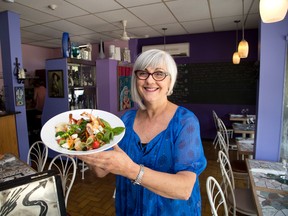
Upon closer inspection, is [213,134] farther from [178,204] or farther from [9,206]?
[9,206]

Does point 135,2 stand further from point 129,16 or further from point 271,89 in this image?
point 271,89

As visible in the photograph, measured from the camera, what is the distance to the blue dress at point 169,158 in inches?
32.9

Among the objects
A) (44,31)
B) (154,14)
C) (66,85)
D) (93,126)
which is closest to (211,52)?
(154,14)

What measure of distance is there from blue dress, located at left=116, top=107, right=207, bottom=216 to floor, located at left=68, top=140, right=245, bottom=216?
1.46 m

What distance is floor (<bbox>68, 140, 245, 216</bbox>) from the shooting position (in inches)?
89.4

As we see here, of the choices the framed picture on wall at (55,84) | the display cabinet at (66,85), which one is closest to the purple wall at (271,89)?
the display cabinet at (66,85)

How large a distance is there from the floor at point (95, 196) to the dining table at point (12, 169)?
850 mm

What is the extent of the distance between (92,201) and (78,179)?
2.33 ft

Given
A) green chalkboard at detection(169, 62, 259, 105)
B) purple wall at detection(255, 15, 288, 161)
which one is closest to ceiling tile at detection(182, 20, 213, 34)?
green chalkboard at detection(169, 62, 259, 105)

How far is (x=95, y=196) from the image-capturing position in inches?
102

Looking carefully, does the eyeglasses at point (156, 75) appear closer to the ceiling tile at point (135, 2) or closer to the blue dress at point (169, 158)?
the blue dress at point (169, 158)

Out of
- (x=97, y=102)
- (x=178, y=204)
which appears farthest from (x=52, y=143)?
(x=97, y=102)

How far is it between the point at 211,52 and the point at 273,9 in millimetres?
3652

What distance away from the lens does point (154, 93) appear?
0.96 m
